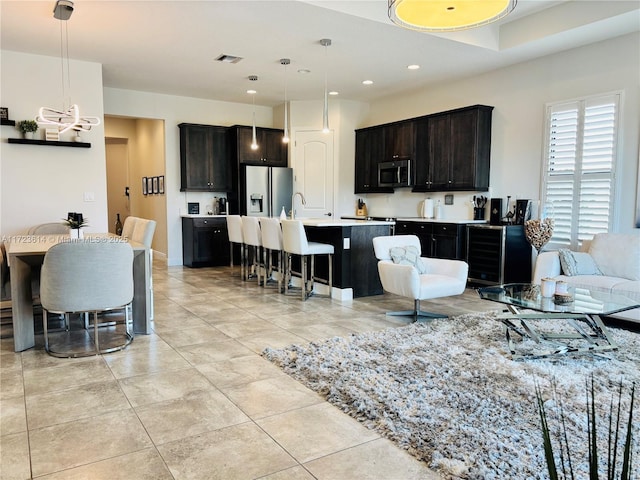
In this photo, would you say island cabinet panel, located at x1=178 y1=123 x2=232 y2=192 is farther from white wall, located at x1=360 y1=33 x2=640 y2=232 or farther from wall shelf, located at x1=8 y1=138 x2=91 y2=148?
A: white wall, located at x1=360 y1=33 x2=640 y2=232

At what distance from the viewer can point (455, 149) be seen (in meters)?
6.55

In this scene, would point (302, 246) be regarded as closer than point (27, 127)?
Yes

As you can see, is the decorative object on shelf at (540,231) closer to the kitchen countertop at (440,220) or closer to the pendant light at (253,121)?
the kitchen countertop at (440,220)

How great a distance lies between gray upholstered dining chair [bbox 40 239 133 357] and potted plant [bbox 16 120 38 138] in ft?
10.6

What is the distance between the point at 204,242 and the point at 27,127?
319 centimetres

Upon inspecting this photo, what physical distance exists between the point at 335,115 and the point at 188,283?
161 inches

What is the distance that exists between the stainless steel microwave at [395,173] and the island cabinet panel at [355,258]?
6.54 ft

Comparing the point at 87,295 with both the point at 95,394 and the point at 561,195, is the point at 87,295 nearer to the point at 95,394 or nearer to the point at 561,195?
the point at 95,394

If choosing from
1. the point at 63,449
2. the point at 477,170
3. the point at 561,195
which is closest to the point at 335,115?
the point at 477,170

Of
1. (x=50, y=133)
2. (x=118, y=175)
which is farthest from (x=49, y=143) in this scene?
(x=118, y=175)

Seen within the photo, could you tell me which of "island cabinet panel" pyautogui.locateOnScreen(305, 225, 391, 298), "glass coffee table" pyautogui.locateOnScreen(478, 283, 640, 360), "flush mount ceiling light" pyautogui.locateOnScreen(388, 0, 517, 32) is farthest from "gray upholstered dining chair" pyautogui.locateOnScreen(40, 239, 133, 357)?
"glass coffee table" pyautogui.locateOnScreen(478, 283, 640, 360)

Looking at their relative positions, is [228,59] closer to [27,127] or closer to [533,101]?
[27,127]

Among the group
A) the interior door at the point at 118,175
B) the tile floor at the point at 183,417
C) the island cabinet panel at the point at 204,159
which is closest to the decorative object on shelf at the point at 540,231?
the tile floor at the point at 183,417

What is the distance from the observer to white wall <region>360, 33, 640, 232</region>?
16.2 feet
